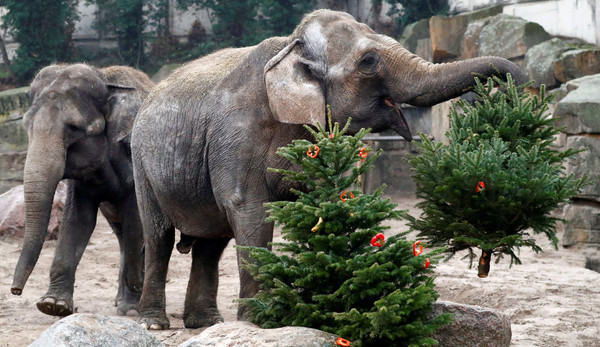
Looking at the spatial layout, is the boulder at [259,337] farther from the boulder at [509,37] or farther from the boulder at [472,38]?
the boulder at [472,38]

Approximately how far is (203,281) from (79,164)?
5.18ft

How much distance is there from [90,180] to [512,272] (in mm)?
3869

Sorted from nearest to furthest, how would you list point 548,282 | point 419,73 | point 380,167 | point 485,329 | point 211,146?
1. point 485,329
2. point 419,73
3. point 211,146
4. point 548,282
5. point 380,167

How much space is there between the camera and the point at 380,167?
15516mm

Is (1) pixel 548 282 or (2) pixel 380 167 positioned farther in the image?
(2) pixel 380 167

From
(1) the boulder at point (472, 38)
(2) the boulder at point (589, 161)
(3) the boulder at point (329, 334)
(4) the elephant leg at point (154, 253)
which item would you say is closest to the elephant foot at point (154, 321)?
(4) the elephant leg at point (154, 253)

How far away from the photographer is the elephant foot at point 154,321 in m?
6.50

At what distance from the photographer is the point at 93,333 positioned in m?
4.38

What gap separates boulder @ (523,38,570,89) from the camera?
11.6 meters

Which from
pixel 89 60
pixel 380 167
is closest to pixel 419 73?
pixel 380 167

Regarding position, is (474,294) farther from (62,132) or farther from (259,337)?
(259,337)

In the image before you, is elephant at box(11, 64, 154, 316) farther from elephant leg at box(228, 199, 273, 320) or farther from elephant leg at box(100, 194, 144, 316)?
elephant leg at box(228, 199, 273, 320)

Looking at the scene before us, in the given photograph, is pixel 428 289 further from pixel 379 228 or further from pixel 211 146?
pixel 211 146

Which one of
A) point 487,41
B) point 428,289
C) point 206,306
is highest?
point 487,41
